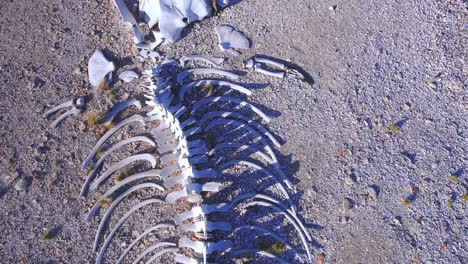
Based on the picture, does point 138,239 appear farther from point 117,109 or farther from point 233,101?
point 233,101

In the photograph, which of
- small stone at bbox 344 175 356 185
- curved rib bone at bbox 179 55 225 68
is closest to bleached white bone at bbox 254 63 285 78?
curved rib bone at bbox 179 55 225 68

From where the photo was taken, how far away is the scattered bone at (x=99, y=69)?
5266 mm

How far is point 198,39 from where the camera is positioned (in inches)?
211

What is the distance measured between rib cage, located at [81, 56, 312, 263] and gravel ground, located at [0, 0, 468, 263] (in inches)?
7.7

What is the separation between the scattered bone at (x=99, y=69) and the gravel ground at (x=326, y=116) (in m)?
0.12

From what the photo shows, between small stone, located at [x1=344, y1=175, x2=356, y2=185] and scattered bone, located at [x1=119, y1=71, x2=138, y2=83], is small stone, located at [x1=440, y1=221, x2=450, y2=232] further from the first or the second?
scattered bone, located at [x1=119, y1=71, x2=138, y2=83]

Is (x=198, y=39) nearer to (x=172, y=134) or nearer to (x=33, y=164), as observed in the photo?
(x=172, y=134)

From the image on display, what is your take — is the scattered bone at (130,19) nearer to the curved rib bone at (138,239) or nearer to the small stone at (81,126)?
the small stone at (81,126)

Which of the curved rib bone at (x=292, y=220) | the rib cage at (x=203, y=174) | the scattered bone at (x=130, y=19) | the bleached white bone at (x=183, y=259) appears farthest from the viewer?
the scattered bone at (x=130, y=19)

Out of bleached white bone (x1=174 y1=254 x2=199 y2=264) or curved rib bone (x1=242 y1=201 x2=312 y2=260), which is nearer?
bleached white bone (x1=174 y1=254 x2=199 y2=264)

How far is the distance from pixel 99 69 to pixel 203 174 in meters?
1.82

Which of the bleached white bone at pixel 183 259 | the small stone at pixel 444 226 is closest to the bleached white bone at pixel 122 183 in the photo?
the bleached white bone at pixel 183 259

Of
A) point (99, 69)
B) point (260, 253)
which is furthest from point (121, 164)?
point (260, 253)

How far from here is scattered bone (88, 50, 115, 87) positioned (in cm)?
527
